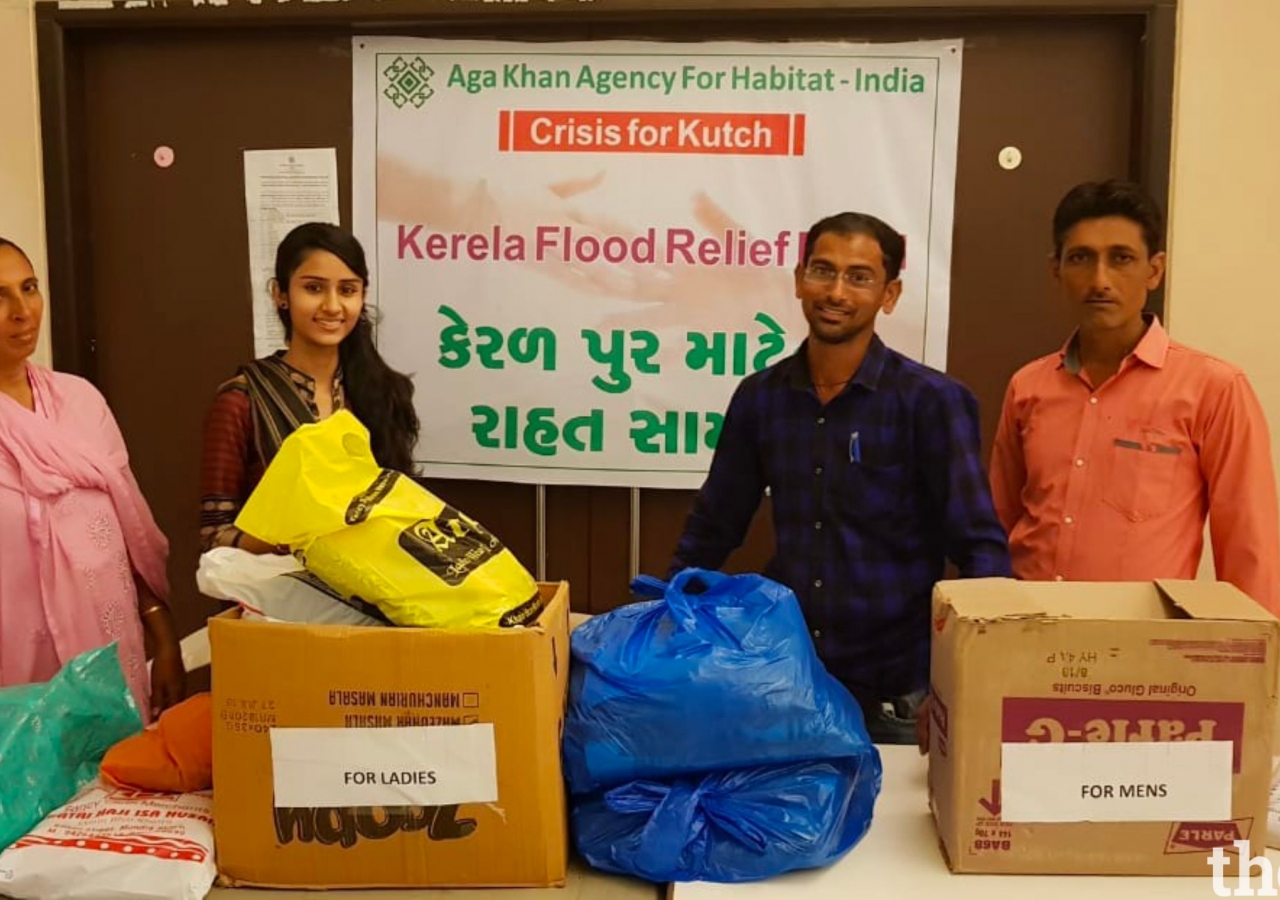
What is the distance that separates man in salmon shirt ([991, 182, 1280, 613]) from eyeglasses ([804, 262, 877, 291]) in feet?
1.09

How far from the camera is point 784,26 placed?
7.39 ft

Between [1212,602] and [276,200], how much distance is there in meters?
2.06

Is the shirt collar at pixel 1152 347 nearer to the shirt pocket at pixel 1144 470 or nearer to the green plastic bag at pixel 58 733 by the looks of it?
the shirt pocket at pixel 1144 470

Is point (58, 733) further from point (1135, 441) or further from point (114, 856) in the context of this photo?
point (1135, 441)

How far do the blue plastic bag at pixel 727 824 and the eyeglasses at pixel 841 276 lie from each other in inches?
30.5

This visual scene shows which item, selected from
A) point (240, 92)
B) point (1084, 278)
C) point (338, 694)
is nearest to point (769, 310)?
point (1084, 278)

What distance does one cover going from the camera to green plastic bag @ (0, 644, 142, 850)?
1.18 m

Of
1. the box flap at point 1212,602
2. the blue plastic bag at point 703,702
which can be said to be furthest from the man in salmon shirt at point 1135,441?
the blue plastic bag at point 703,702

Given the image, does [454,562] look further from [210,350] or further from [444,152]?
[210,350]

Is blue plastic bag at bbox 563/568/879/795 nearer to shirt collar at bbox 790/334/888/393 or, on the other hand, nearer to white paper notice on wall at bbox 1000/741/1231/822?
white paper notice on wall at bbox 1000/741/1231/822

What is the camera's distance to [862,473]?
162 cm

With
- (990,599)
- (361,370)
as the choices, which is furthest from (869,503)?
(361,370)

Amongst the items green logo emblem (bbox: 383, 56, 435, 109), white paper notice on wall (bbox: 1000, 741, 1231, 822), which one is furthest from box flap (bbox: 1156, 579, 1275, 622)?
green logo emblem (bbox: 383, 56, 435, 109)

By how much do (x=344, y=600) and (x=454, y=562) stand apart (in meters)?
0.13
